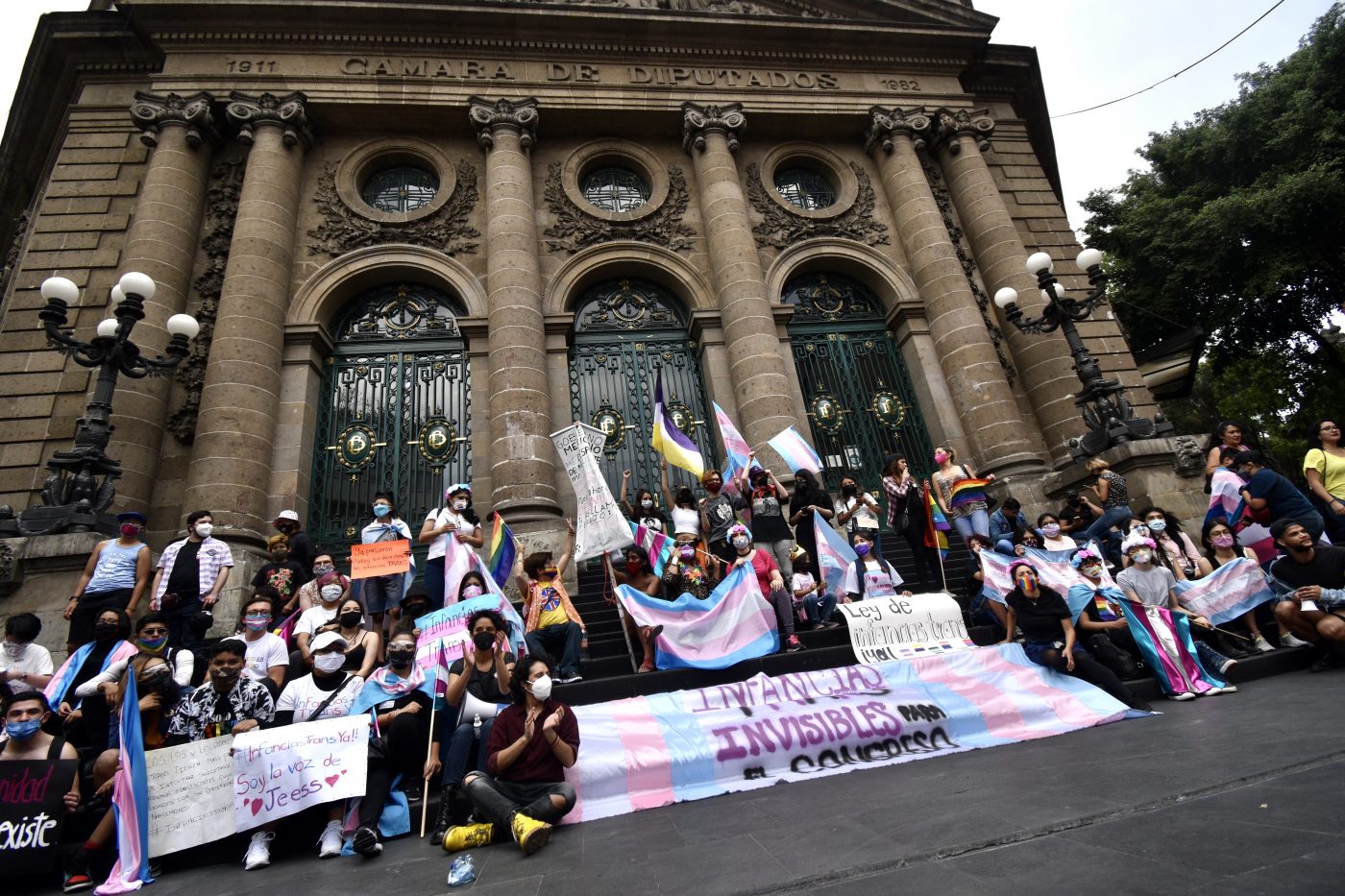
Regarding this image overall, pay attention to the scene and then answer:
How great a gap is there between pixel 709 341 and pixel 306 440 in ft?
27.7

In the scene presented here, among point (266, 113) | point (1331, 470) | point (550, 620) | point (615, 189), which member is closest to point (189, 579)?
point (550, 620)

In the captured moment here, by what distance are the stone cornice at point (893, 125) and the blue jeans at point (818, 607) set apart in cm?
1274

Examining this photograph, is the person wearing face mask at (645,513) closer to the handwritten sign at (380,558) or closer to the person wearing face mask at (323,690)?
the handwritten sign at (380,558)

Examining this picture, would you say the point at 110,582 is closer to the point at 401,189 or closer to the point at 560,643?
the point at 560,643

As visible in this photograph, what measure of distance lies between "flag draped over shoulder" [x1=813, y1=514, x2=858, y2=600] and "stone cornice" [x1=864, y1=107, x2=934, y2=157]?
11.8 meters

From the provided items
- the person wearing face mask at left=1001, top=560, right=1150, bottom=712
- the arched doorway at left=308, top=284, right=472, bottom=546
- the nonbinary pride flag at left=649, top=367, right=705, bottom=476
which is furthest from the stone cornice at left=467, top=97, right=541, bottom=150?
the person wearing face mask at left=1001, top=560, right=1150, bottom=712

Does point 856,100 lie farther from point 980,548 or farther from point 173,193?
point 173,193

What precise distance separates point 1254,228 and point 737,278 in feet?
61.3

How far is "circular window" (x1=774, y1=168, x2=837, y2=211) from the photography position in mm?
16625

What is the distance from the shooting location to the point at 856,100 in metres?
16.5

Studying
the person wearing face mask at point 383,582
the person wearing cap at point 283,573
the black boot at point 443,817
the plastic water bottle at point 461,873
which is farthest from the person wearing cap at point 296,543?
the plastic water bottle at point 461,873

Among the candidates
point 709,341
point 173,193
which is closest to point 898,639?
point 709,341

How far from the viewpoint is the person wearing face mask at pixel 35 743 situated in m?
4.68

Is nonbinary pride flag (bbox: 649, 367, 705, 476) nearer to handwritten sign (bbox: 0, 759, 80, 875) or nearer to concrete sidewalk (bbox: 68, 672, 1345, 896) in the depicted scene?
concrete sidewalk (bbox: 68, 672, 1345, 896)
